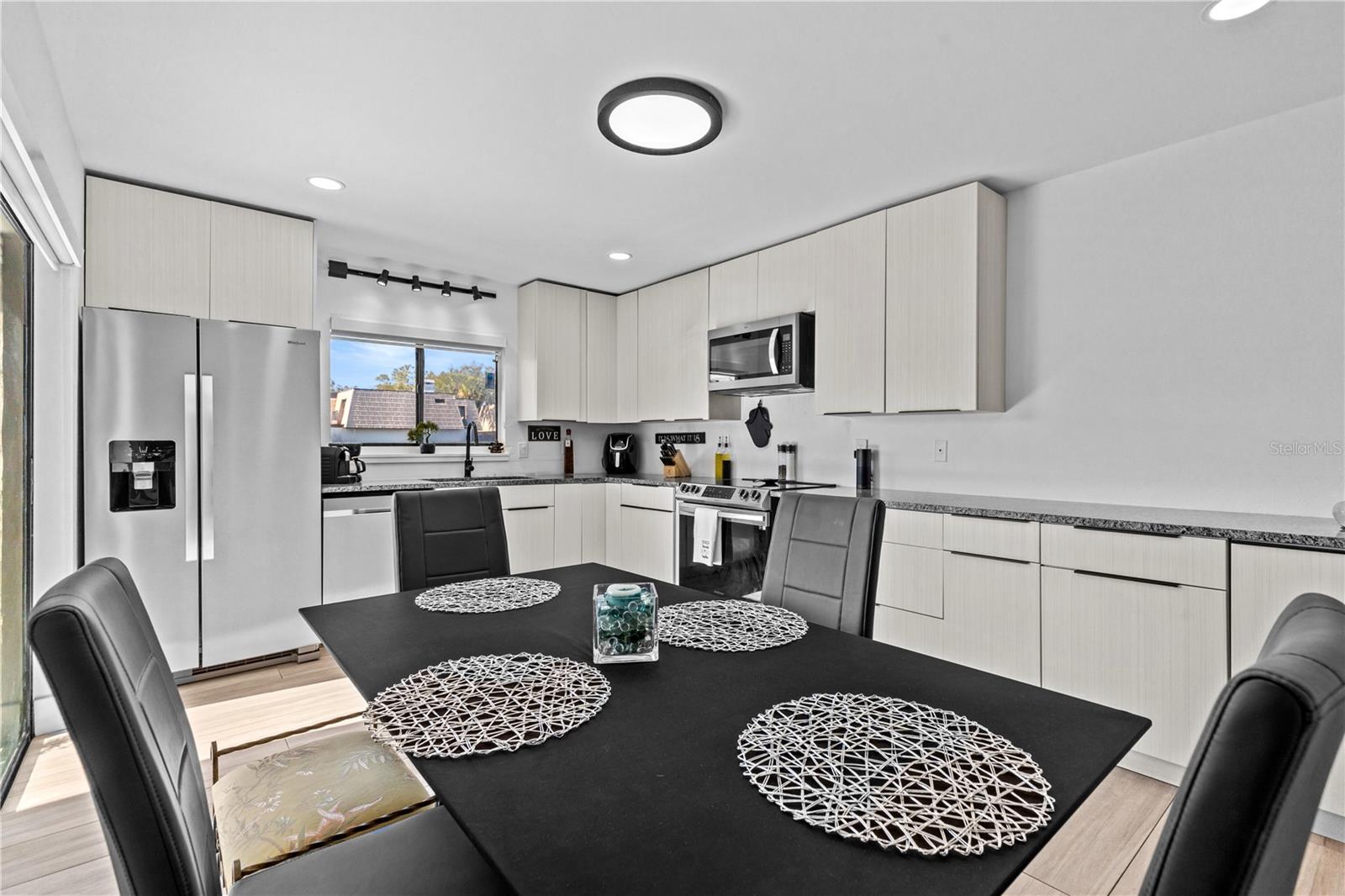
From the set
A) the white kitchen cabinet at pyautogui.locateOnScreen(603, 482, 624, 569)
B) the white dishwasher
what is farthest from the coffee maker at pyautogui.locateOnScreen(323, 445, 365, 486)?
the white kitchen cabinet at pyautogui.locateOnScreen(603, 482, 624, 569)

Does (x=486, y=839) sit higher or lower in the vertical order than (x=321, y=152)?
lower

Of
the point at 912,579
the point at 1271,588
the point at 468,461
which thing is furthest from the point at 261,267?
the point at 1271,588

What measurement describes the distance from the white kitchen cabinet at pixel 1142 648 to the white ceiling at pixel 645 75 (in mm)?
1719

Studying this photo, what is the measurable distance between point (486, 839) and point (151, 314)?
130 inches

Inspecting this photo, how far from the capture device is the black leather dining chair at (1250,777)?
471mm

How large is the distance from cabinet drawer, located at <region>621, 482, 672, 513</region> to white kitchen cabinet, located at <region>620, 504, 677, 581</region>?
0.09 ft

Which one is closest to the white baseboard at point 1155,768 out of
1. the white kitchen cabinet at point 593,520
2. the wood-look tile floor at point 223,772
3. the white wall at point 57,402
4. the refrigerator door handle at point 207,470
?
the wood-look tile floor at point 223,772

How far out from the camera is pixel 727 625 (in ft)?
4.99

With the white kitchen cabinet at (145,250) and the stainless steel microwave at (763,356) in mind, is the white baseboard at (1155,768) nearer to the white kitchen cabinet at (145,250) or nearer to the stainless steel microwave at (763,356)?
the stainless steel microwave at (763,356)

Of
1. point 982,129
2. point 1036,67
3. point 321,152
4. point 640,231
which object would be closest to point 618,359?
point 640,231

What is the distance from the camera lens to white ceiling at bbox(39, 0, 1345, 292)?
1.86 m

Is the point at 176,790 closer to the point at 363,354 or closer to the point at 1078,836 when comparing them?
the point at 1078,836

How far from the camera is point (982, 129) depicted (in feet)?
8.09

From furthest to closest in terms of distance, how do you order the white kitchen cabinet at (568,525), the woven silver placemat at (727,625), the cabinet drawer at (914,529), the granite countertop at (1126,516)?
the white kitchen cabinet at (568,525) → the cabinet drawer at (914,529) → the granite countertop at (1126,516) → the woven silver placemat at (727,625)
